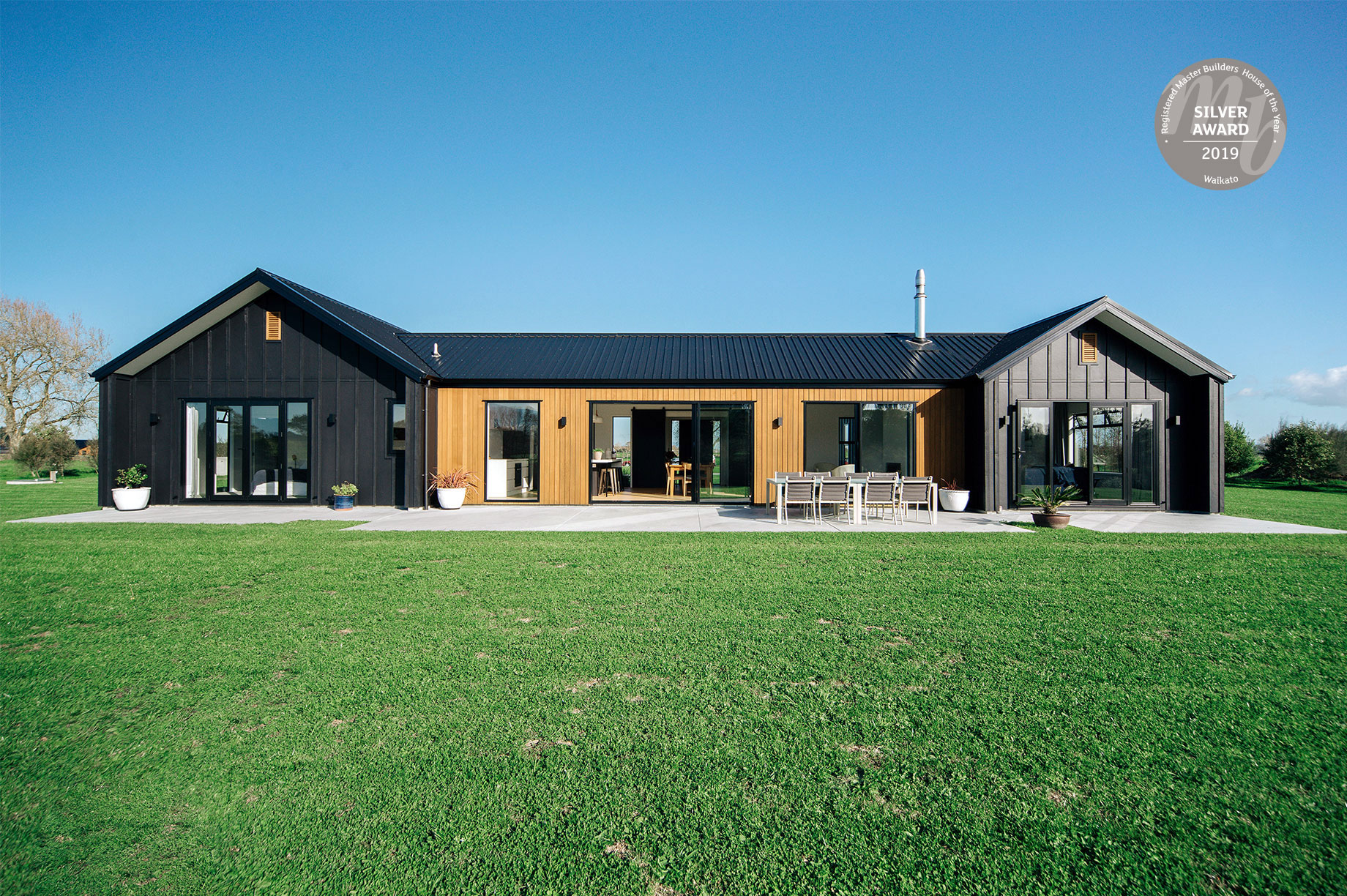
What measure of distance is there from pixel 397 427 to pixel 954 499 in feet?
41.0

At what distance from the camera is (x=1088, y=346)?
44.2 ft

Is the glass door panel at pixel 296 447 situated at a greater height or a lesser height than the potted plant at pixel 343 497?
greater

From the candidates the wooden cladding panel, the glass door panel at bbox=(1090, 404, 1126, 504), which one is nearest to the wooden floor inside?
the wooden cladding panel

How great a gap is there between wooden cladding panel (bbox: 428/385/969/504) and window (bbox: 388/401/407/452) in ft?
2.37

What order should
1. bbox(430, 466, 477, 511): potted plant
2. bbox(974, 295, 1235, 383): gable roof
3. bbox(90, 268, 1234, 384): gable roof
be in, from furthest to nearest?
bbox(430, 466, 477, 511): potted plant, bbox(90, 268, 1234, 384): gable roof, bbox(974, 295, 1235, 383): gable roof

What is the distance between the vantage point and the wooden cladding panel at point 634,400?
14.3 metres

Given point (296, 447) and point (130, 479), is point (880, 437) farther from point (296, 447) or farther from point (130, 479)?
point (130, 479)

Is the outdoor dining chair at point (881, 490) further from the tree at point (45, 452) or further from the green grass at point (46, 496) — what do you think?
the tree at point (45, 452)

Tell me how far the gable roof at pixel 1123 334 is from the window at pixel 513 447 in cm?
1027

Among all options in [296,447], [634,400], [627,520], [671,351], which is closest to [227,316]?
[296,447]

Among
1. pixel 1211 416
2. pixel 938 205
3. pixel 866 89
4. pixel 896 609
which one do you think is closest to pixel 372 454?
pixel 896 609

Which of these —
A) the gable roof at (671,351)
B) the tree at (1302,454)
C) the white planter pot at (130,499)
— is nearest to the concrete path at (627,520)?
the white planter pot at (130,499)

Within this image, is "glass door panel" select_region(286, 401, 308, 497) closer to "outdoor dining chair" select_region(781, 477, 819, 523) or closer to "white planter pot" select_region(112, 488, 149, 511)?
"white planter pot" select_region(112, 488, 149, 511)

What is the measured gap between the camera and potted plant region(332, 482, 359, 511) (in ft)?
42.4
